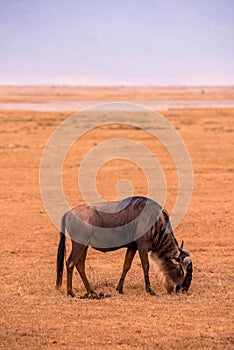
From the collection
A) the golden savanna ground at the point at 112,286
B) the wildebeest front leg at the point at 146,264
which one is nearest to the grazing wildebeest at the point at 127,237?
the wildebeest front leg at the point at 146,264

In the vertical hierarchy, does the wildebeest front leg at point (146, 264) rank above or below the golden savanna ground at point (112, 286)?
above

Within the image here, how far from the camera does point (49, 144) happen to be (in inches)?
1507

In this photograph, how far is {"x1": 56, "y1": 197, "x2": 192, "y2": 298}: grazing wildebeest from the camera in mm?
11461

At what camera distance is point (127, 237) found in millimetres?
11656

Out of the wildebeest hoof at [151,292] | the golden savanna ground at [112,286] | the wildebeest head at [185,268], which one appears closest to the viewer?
the golden savanna ground at [112,286]

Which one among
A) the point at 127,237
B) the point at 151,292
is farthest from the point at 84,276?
the point at 151,292

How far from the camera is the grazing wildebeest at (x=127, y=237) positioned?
11.5m

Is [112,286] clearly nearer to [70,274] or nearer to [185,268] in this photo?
[70,274]

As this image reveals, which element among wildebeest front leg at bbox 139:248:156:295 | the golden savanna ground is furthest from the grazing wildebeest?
the golden savanna ground

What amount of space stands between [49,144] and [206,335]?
29.4m

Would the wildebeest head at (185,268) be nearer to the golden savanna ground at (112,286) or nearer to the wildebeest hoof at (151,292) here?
the golden savanna ground at (112,286)

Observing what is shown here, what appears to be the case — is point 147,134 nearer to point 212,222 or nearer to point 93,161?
point 93,161

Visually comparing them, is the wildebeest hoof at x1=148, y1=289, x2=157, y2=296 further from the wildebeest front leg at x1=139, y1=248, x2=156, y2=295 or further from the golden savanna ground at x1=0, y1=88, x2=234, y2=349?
the golden savanna ground at x1=0, y1=88, x2=234, y2=349

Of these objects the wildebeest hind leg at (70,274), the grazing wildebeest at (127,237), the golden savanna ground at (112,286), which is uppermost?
the grazing wildebeest at (127,237)
